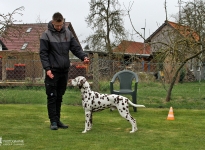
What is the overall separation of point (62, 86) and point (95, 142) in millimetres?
1618

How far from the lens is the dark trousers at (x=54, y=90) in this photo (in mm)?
6363

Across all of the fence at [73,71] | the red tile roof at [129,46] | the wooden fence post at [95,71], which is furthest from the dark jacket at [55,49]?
the fence at [73,71]

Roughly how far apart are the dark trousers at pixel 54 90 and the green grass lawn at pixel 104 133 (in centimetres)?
31

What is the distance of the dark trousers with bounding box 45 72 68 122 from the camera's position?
6.36 meters

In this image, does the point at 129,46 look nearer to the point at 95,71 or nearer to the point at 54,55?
the point at 95,71

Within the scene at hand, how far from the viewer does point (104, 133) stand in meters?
6.13

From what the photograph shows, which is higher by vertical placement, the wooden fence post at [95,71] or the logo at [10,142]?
the wooden fence post at [95,71]

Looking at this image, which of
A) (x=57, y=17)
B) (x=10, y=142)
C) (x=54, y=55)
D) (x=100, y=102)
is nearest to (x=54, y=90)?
(x=54, y=55)

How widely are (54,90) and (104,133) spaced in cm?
121

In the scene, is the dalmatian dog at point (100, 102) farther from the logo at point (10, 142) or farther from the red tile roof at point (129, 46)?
the red tile roof at point (129, 46)

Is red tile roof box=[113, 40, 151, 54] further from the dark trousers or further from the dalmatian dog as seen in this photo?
the dalmatian dog

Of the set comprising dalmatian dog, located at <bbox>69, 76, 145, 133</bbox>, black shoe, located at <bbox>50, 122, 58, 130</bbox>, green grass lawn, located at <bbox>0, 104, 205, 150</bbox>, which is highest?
dalmatian dog, located at <bbox>69, 76, 145, 133</bbox>

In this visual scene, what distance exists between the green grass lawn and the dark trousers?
31 centimetres

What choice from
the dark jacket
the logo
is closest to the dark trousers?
the dark jacket
